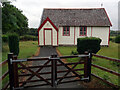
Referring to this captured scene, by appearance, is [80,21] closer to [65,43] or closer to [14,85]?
[65,43]

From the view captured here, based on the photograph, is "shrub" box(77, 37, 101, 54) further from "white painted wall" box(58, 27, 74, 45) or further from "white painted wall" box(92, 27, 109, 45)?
"white painted wall" box(92, 27, 109, 45)

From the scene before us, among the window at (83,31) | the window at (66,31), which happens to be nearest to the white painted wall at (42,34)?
the window at (66,31)

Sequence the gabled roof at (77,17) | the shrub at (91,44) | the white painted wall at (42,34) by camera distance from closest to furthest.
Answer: the shrub at (91,44) < the white painted wall at (42,34) < the gabled roof at (77,17)

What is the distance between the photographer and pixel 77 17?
20594 mm

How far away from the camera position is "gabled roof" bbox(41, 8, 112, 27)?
19.5 m

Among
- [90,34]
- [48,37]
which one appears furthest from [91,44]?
[90,34]

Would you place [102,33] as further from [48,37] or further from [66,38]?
[48,37]

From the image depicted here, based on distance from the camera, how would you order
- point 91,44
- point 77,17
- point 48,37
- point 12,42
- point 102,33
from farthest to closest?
point 77,17, point 102,33, point 48,37, point 12,42, point 91,44

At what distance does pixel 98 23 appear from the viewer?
763 inches

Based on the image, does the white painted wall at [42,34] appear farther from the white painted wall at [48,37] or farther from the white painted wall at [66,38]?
the white painted wall at [66,38]

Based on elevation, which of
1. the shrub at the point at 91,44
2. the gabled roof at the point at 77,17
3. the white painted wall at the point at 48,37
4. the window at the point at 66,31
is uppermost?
the gabled roof at the point at 77,17

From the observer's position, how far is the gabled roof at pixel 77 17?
19.5 m

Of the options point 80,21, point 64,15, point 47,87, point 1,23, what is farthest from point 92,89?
point 64,15

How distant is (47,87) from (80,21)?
1681 centimetres
